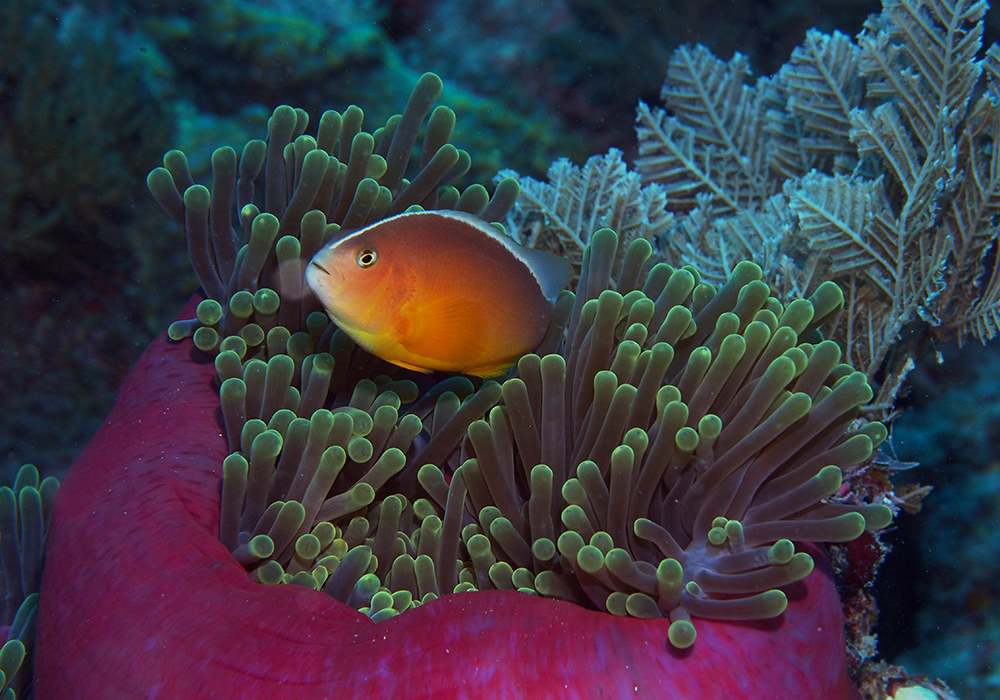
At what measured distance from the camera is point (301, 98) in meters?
3.67

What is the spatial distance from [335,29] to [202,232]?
2136mm

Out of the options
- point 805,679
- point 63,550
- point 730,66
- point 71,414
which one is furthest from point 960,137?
point 71,414

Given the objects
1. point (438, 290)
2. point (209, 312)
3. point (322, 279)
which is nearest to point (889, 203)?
point (438, 290)

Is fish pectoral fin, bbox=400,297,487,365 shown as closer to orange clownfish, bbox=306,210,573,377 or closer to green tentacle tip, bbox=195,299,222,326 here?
orange clownfish, bbox=306,210,573,377

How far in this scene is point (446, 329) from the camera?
1.35m

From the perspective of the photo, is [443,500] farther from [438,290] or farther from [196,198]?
[196,198]

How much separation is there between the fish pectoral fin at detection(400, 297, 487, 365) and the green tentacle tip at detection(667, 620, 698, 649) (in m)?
0.67

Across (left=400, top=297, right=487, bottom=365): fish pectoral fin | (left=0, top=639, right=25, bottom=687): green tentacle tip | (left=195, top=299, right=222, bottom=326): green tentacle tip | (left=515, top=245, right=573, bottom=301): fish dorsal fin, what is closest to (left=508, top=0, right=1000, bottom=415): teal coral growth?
(left=515, top=245, right=573, bottom=301): fish dorsal fin

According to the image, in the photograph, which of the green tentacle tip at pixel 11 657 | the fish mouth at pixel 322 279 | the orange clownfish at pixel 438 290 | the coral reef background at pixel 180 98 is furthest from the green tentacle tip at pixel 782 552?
the coral reef background at pixel 180 98

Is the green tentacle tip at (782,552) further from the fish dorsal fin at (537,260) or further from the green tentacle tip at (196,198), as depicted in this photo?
the green tentacle tip at (196,198)

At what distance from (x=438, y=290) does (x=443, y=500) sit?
0.58 meters

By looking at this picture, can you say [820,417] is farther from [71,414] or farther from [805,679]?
[71,414]

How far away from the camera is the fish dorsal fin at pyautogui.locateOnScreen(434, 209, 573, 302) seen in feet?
4.71

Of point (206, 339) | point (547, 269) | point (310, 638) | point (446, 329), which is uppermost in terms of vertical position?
point (547, 269)
